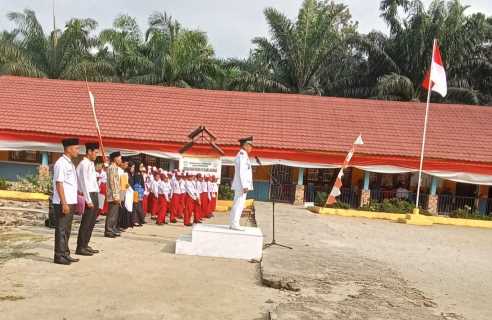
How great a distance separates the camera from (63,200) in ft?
21.3

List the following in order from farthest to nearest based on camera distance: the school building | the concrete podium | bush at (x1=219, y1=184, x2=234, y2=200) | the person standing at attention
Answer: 1. the school building
2. bush at (x1=219, y1=184, x2=234, y2=200)
3. the person standing at attention
4. the concrete podium

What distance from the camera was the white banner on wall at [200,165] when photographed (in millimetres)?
13328

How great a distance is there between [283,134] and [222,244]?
10.9m

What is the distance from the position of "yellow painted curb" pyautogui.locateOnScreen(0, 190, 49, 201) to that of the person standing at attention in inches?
272

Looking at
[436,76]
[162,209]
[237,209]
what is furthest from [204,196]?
[436,76]

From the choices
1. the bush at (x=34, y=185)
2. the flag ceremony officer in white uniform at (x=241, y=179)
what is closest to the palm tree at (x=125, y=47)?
the bush at (x=34, y=185)

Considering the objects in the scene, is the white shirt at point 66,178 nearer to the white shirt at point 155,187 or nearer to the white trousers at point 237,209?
the white trousers at point 237,209

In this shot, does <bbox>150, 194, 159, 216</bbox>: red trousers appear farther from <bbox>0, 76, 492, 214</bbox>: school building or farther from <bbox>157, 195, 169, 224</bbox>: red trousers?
<bbox>0, 76, 492, 214</bbox>: school building

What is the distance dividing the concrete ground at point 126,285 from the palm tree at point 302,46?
63.9 feet

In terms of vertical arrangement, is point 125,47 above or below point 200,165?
above

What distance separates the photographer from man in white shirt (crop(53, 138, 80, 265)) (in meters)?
6.54

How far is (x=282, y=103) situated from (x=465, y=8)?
11821 mm

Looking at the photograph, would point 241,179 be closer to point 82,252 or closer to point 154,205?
point 82,252

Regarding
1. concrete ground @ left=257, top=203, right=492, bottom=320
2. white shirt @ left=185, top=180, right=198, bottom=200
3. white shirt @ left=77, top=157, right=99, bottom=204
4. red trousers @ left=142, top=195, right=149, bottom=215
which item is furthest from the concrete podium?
red trousers @ left=142, top=195, right=149, bottom=215
